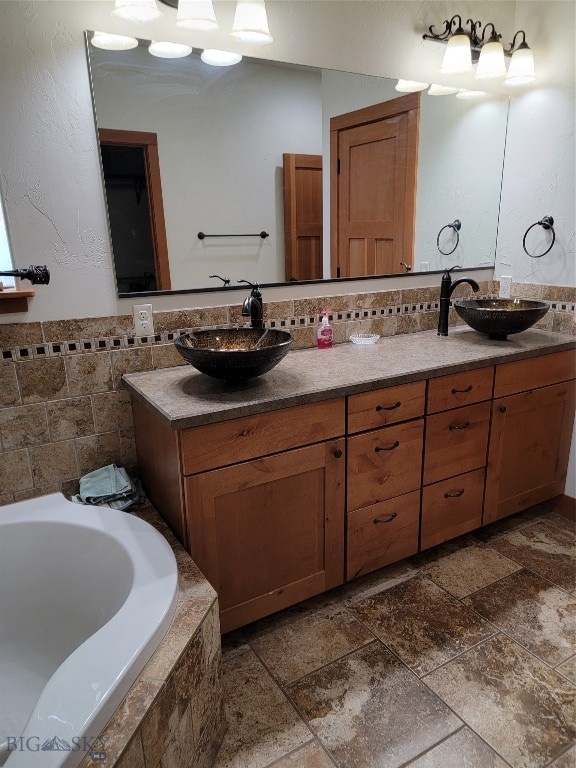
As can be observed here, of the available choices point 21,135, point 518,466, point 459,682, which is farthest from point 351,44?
point 459,682

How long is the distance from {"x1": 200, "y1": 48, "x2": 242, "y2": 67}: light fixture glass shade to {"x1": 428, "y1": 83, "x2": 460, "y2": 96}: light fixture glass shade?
3.29 feet

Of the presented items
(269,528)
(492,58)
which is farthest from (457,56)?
(269,528)

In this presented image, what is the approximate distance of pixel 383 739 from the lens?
1.46 meters

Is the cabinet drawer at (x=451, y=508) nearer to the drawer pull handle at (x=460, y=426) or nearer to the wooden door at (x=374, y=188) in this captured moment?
the drawer pull handle at (x=460, y=426)

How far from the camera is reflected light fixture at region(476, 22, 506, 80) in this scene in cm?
225

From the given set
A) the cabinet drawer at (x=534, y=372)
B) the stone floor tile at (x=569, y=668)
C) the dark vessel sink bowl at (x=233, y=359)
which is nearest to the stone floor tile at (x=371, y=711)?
the stone floor tile at (x=569, y=668)

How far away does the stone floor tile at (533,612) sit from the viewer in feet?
5.88

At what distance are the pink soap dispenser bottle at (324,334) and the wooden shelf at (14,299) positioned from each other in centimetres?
115

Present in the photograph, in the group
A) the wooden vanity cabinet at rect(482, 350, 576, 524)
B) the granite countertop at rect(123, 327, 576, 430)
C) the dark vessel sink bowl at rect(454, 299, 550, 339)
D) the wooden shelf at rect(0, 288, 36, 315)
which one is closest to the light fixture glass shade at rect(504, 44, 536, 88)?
the dark vessel sink bowl at rect(454, 299, 550, 339)

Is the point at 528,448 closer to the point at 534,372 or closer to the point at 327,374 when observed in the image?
the point at 534,372

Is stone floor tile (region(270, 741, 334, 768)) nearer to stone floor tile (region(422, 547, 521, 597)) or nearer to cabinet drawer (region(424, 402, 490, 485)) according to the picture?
stone floor tile (region(422, 547, 521, 597))

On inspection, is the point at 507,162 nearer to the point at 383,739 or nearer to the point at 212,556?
the point at 212,556

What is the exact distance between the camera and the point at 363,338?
7.66 ft

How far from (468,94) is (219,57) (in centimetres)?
134
